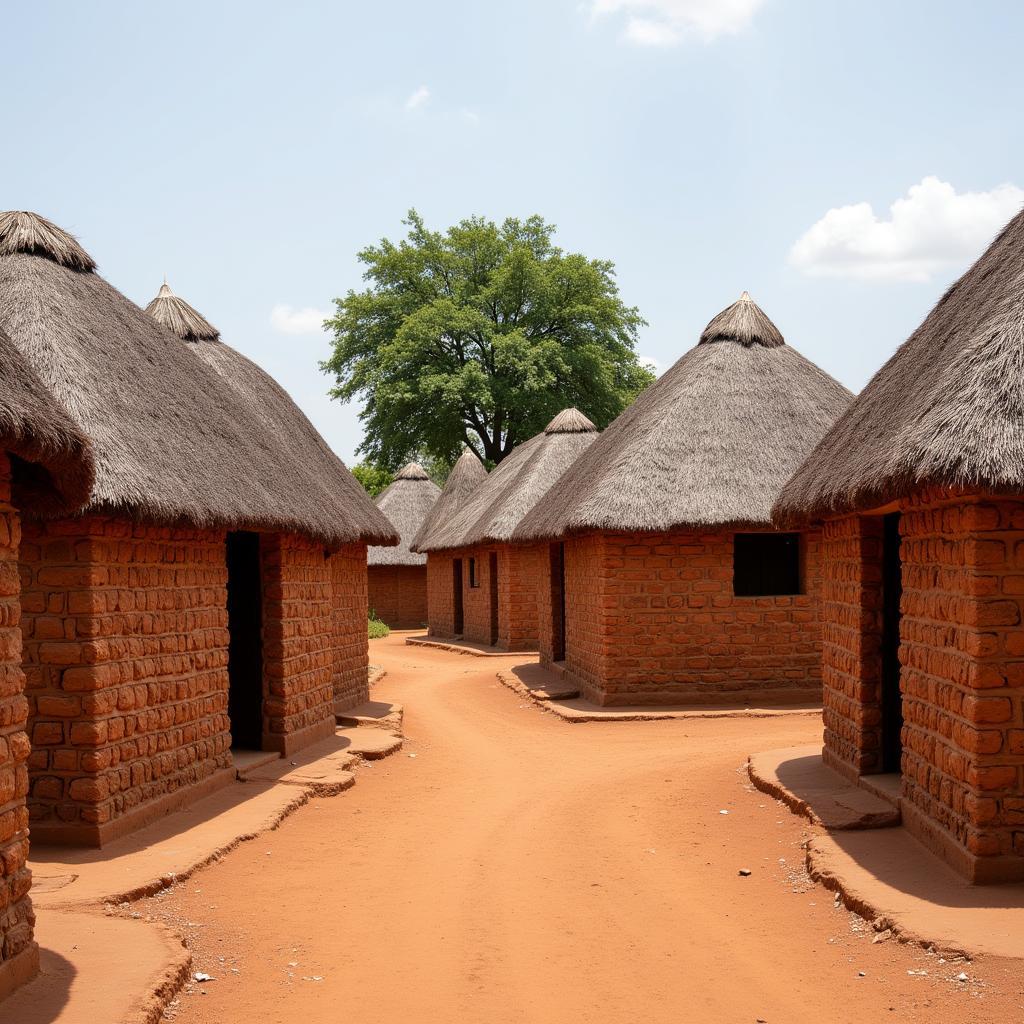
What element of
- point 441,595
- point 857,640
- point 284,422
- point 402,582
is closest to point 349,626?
point 284,422

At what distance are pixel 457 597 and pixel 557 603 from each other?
8.72m

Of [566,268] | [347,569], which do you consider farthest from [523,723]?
[566,268]

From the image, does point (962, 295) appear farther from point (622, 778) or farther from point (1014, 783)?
point (622, 778)

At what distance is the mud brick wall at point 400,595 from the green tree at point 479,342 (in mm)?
5610

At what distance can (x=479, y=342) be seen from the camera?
116 ft

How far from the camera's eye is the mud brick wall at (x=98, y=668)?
22.2 ft

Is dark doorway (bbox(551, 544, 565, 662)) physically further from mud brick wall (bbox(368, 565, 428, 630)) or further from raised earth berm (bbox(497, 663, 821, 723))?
mud brick wall (bbox(368, 565, 428, 630))

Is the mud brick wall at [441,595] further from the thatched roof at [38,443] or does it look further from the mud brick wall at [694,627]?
the thatched roof at [38,443]

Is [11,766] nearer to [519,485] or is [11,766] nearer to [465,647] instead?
[519,485]

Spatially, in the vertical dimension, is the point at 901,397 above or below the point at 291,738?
above

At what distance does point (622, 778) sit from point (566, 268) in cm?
2811

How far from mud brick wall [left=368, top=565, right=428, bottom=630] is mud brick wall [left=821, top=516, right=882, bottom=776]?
23378mm

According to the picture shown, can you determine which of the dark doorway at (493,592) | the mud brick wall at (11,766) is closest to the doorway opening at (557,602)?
the dark doorway at (493,592)

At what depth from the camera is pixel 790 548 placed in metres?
14.3
